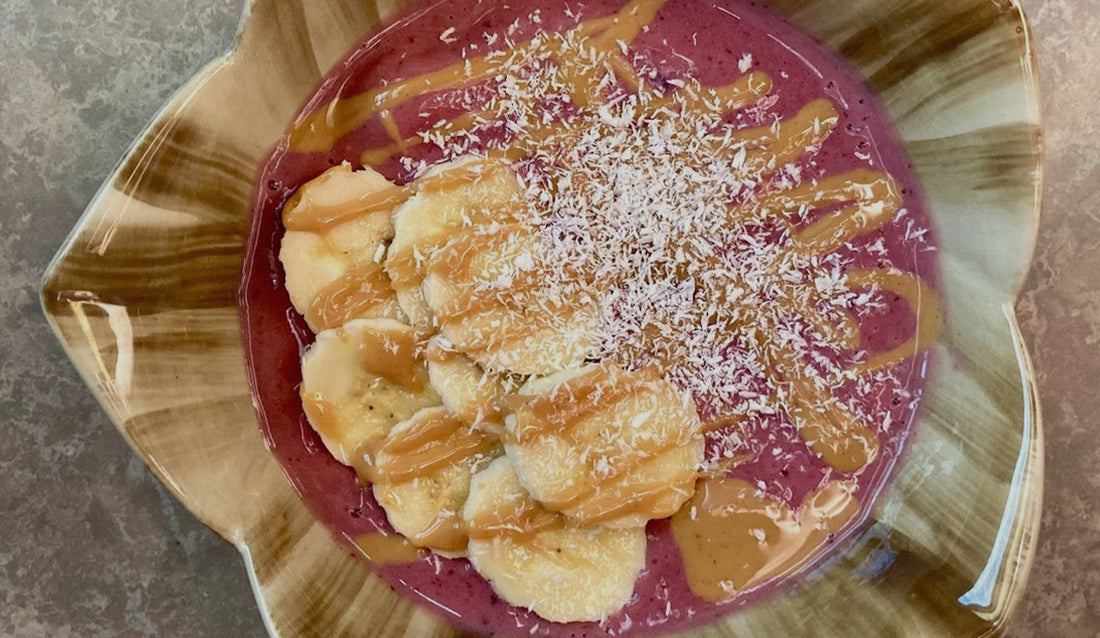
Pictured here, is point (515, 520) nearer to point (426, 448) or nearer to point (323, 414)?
point (426, 448)

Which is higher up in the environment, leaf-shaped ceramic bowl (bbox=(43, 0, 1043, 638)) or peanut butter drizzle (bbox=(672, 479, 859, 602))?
leaf-shaped ceramic bowl (bbox=(43, 0, 1043, 638))

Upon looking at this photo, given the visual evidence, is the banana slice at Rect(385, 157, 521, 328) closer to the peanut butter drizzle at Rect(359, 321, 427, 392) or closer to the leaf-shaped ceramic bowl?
the peanut butter drizzle at Rect(359, 321, 427, 392)

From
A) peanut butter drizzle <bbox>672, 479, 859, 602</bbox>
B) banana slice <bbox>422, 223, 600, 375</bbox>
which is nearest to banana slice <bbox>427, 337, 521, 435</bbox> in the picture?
banana slice <bbox>422, 223, 600, 375</bbox>

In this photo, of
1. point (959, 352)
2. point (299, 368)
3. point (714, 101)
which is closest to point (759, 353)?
point (959, 352)

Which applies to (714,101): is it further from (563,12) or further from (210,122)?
(210,122)

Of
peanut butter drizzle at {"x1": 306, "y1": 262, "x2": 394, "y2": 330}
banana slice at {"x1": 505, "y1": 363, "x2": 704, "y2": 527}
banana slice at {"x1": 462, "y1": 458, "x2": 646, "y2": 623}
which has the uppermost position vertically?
peanut butter drizzle at {"x1": 306, "y1": 262, "x2": 394, "y2": 330}

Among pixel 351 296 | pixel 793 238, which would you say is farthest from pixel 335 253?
pixel 793 238
